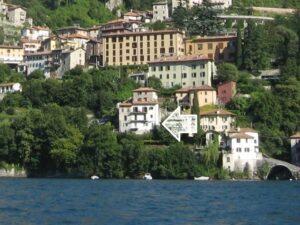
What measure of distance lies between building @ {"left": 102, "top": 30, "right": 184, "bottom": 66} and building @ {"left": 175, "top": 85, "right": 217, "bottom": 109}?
14.8 m

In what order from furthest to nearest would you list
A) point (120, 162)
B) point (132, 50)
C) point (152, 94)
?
point (132, 50) → point (152, 94) → point (120, 162)

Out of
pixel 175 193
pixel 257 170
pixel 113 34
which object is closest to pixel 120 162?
pixel 257 170

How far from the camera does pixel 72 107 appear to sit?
97.0m

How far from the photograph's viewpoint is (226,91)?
3787 inches

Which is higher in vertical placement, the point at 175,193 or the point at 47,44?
the point at 47,44

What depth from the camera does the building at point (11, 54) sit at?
12331 cm

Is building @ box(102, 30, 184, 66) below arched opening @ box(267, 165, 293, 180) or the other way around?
the other way around

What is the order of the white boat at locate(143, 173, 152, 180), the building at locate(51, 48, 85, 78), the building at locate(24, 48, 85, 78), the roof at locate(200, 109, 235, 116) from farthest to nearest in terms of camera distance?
the building at locate(24, 48, 85, 78) < the building at locate(51, 48, 85, 78) < the roof at locate(200, 109, 235, 116) < the white boat at locate(143, 173, 152, 180)

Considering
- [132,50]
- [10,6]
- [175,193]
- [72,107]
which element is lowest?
[175,193]

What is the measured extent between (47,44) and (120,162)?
162 feet

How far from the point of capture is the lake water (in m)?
37.5

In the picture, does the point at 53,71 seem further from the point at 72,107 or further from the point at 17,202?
the point at 17,202

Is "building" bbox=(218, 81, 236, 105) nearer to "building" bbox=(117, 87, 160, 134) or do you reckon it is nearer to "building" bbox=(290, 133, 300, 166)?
"building" bbox=(117, 87, 160, 134)

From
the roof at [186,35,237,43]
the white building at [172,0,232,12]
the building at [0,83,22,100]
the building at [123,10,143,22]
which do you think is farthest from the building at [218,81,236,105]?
the white building at [172,0,232,12]
